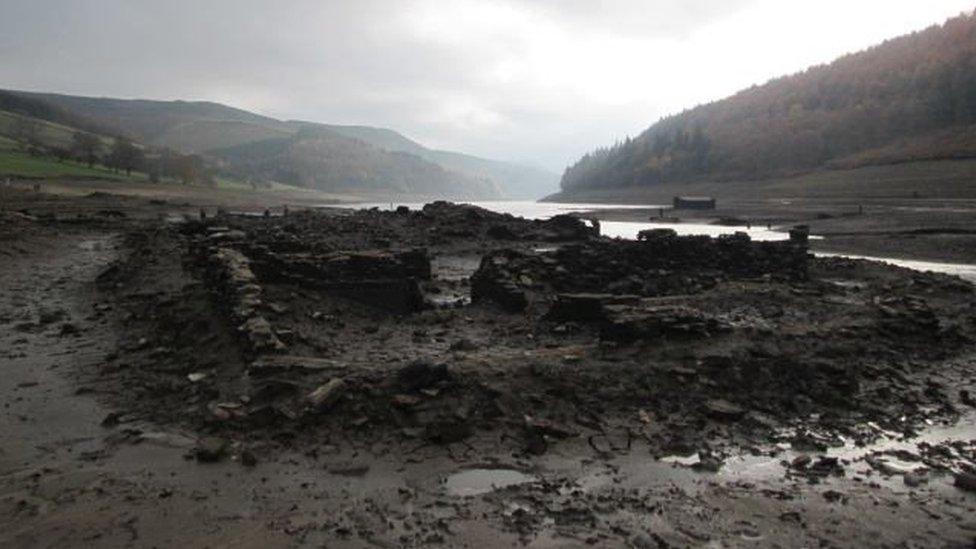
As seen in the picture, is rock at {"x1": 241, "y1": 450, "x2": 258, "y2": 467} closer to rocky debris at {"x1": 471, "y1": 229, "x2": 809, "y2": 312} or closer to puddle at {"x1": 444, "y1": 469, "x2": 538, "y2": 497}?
puddle at {"x1": 444, "y1": 469, "x2": 538, "y2": 497}

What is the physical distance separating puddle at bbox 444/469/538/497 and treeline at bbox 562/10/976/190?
79337 mm

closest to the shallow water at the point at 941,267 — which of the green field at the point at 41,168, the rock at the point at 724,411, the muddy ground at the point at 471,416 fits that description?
the muddy ground at the point at 471,416

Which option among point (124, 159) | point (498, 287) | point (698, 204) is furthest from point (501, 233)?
point (124, 159)

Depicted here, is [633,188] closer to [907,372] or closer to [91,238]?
[91,238]

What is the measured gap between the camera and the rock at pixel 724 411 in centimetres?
757

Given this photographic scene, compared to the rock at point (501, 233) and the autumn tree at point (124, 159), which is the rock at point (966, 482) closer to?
the rock at point (501, 233)

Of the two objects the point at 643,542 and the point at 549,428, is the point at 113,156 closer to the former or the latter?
the point at 549,428

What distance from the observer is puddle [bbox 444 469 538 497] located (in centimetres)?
588

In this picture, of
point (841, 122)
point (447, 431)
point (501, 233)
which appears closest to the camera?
point (447, 431)

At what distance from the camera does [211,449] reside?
20.9ft

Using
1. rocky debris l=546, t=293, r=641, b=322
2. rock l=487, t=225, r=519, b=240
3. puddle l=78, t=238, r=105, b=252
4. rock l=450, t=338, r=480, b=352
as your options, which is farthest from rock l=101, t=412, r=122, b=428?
rock l=487, t=225, r=519, b=240

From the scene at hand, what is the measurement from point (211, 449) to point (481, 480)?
2.49 metres

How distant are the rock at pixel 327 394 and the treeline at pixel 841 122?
79.4m

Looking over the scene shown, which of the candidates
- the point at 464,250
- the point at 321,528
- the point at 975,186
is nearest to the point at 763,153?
the point at 975,186
